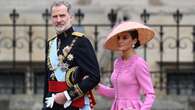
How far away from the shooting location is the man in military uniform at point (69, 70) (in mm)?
6355

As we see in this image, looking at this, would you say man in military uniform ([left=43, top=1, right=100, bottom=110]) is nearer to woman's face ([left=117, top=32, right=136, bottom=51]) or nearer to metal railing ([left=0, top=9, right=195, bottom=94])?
woman's face ([left=117, top=32, right=136, bottom=51])

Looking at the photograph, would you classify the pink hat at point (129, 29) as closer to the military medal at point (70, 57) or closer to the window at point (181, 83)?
the military medal at point (70, 57)

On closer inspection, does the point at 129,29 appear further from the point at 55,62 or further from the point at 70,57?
the point at 55,62

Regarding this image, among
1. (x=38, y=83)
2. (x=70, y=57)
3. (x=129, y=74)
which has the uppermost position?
(x=70, y=57)

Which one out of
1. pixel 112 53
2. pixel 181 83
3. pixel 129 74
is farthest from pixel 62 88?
pixel 181 83

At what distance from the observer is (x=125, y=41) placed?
256 inches

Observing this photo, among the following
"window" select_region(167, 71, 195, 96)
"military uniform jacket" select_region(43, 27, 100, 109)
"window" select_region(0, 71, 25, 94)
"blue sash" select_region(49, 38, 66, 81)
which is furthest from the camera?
"window" select_region(0, 71, 25, 94)

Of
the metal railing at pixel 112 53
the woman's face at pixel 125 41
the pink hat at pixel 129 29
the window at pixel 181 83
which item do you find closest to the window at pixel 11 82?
the metal railing at pixel 112 53

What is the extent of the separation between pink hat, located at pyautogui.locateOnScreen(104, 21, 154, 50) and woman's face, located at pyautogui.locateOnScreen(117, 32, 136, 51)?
0.05m

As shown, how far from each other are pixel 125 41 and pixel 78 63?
1.39 ft

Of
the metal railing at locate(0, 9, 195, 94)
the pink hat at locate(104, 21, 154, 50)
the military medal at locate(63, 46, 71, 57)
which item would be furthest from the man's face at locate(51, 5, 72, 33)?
the metal railing at locate(0, 9, 195, 94)

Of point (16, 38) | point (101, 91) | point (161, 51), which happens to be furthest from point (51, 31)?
point (101, 91)

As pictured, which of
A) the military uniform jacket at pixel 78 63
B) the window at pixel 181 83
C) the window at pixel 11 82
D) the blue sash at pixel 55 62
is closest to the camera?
the military uniform jacket at pixel 78 63

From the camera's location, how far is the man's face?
6383 mm
